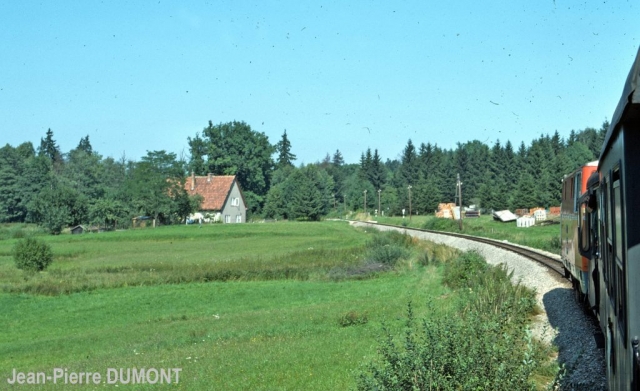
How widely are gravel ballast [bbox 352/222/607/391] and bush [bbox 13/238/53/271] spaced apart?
27.9 m

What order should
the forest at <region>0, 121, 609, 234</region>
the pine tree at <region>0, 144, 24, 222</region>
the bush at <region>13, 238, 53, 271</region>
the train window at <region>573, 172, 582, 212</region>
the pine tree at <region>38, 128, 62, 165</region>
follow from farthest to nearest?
1. the pine tree at <region>38, 128, 62, 165</region>
2. the pine tree at <region>0, 144, 24, 222</region>
3. the forest at <region>0, 121, 609, 234</region>
4. the bush at <region>13, 238, 53, 271</region>
5. the train window at <region>573, 172, 582, 212</region>

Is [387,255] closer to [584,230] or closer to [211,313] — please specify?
[211,313]

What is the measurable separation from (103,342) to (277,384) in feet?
32.6

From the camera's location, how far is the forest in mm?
99500

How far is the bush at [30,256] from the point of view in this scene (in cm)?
4167

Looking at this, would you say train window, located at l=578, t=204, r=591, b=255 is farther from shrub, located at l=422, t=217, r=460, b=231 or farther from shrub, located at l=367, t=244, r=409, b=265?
shrub, located at l=422, t=217, r=460, b=231

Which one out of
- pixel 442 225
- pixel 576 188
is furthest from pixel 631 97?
pixel 442 225

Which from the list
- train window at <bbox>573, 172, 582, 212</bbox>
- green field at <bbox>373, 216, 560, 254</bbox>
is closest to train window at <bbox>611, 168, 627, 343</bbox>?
train window at <bbox>573, 172, 582, 212</bbox>

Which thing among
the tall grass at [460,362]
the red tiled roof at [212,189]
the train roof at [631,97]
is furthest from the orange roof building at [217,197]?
the train roof at [631,97]

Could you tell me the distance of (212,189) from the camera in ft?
389

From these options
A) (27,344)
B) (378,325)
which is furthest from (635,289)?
(27,344)

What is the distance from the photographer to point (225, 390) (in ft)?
41.0

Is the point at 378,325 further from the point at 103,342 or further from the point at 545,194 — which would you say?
the point at 545,194

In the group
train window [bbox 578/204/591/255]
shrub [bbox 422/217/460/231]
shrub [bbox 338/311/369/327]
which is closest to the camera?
train window [bbox 578/204/591/255]
